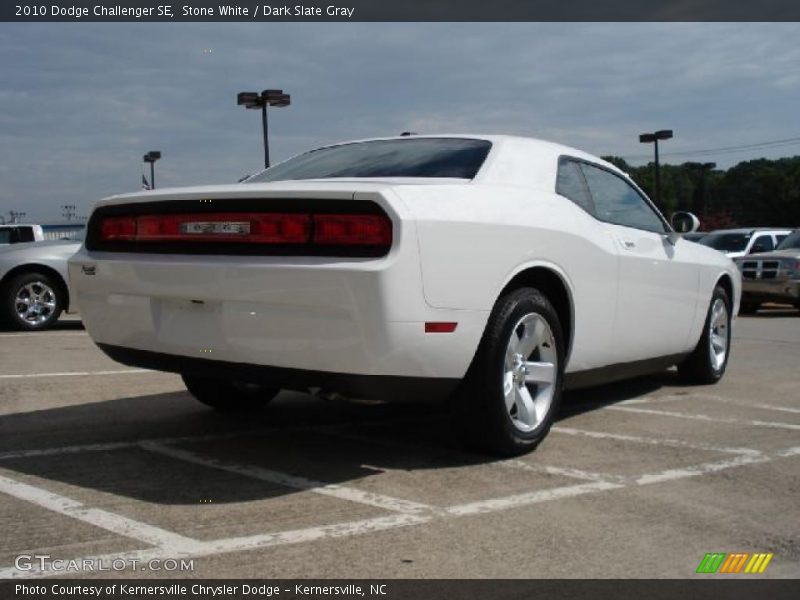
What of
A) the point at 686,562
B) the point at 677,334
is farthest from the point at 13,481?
the point at 677,334

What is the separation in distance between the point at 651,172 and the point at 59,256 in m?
63.7

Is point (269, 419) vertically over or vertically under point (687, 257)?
under

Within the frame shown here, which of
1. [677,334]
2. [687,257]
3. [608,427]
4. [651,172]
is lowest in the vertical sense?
[608,427]

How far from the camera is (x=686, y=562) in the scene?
286 cm

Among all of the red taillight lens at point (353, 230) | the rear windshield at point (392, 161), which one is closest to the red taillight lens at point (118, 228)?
the rear windshield at point (392, 161)

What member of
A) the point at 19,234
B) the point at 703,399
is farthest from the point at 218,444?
the point at 19,234

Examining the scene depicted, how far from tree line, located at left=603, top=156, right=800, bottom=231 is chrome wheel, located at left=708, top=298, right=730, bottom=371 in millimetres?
61776

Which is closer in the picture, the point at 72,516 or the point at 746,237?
the point at 72,516

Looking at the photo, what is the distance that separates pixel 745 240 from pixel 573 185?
15369mm

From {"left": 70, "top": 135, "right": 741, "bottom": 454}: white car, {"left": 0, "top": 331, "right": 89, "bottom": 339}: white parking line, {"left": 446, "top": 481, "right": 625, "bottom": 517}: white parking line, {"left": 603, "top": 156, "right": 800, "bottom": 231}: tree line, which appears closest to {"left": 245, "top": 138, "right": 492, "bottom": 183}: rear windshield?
{"left": 70, "top": 135, "right": 741, "bottom": 454}: white car

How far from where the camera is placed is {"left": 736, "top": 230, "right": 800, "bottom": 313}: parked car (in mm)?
14773

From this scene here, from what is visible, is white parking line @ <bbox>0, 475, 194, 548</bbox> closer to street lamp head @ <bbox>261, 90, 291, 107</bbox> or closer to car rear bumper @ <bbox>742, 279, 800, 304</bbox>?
car rear bumper @ <bbox>742, 279, 800, 304</bbox>
